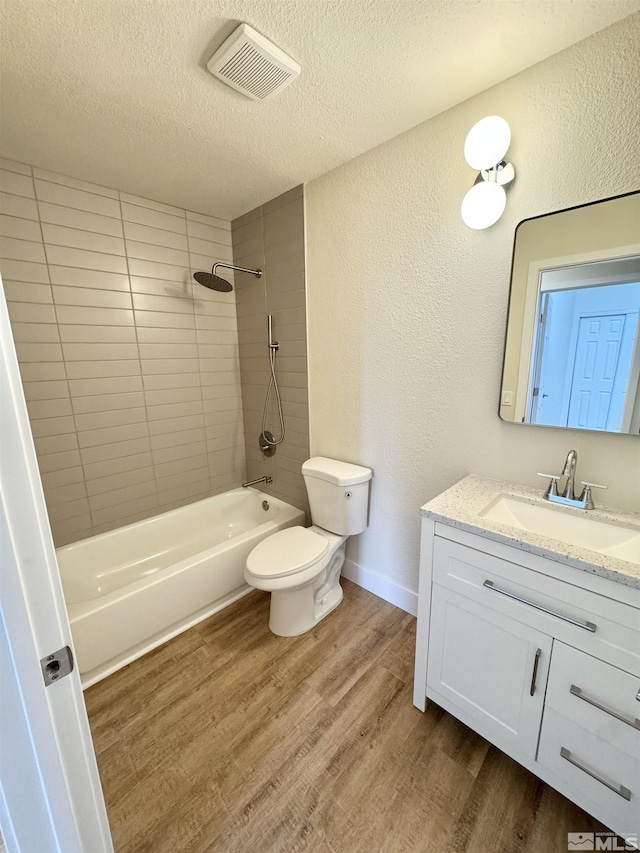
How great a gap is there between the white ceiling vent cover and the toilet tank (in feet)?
5.39

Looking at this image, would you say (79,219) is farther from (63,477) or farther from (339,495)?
(339,495)

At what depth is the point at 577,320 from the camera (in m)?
1.20

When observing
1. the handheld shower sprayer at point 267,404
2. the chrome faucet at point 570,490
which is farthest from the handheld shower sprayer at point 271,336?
→ the chrome faucet at point 570,490

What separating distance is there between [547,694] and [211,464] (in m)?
2.28

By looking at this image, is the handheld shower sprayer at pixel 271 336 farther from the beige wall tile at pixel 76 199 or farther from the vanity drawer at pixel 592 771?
the vanity drawer at pixel 592 771

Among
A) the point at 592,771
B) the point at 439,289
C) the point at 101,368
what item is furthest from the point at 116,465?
the point at 592,771

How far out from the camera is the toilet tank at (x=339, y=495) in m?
1.85

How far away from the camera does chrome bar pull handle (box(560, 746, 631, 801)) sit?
2.91 feet

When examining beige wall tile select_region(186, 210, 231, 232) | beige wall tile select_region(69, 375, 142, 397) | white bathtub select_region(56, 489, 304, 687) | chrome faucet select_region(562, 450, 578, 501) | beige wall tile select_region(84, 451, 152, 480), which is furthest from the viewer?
beige wall tile select_region(186, 210, 231, 232)

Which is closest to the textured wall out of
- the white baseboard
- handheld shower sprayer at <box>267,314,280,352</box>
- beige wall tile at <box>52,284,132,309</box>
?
the white baseboard

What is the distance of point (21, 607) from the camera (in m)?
0.51

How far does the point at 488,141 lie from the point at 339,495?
5.26 feet

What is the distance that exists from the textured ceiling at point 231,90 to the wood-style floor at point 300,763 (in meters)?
2.38

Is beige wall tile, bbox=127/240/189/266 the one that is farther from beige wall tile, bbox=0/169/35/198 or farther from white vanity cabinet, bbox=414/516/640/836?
white vanity cabinet, bbox=414/516/640/836
